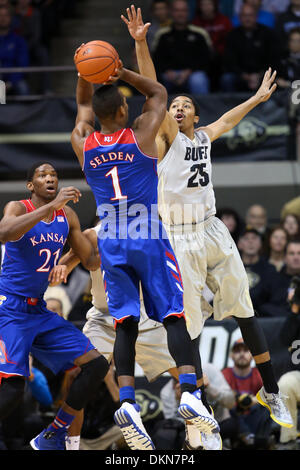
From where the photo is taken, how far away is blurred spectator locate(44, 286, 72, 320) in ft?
30.8

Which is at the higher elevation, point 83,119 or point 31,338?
point 83,119

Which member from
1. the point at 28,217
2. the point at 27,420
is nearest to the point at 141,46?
the point at 28,217

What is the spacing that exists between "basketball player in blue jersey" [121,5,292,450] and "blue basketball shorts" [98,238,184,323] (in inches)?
31.8

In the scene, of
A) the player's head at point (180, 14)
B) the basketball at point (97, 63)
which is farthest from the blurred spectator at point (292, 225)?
the basketball at point (97, 63)

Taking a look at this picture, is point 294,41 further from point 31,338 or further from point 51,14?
point 31,338

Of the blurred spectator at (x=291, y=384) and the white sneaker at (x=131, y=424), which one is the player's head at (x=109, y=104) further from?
the blurred spectator at (x=291, y=384)

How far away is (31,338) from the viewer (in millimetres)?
6906

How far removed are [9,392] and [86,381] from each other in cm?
64

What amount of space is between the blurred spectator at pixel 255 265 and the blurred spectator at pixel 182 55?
2.77 m

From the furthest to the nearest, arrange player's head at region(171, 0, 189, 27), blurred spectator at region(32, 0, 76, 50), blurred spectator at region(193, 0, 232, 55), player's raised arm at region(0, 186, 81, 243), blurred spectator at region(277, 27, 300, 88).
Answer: blurred spectator at region(32, 0, 76, 50) → blurred spectator at region(193, 0, 232, 55) → player's head at region(171, 0, 189, 27) → blurred spectator at region(277, 27, 300, 88) → player's raised arm at region(0, 186, 81, 243)

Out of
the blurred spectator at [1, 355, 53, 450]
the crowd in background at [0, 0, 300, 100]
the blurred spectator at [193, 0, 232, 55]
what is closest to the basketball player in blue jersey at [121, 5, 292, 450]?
the blurred spectator at [1, 355, 53, 450]

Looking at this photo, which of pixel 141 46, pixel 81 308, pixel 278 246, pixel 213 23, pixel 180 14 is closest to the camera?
pixel 141 46

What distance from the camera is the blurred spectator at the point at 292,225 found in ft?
37.3

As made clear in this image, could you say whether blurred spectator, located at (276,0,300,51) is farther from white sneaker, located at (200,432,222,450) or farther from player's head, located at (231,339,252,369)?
white sneaker, located at (200,432,222,450)
